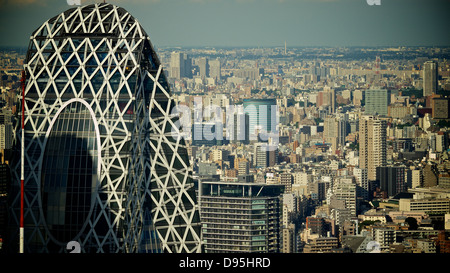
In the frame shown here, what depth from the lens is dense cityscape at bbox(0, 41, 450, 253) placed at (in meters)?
26.5

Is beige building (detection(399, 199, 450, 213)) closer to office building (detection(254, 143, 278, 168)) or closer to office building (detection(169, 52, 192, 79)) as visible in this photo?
office building (detection(169, 52, 192, 79))

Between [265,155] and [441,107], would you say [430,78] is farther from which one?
[265,155]

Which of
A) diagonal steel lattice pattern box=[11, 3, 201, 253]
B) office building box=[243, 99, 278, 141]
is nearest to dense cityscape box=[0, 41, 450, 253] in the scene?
office building box=[243, 99, 278, 141]

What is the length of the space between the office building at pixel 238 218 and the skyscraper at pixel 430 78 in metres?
8.39

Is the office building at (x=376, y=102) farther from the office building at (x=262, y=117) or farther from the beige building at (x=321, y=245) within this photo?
the beige building at (x=321, y=245)

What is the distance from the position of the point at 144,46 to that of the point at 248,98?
35543 millimetres

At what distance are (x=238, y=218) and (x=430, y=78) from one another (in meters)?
15.0

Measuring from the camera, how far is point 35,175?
45.0ft

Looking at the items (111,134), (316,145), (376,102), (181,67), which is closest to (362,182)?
(376,102)

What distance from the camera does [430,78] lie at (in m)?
38.3

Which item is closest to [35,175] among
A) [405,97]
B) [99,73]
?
[99,73]

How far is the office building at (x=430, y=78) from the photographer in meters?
33.0
